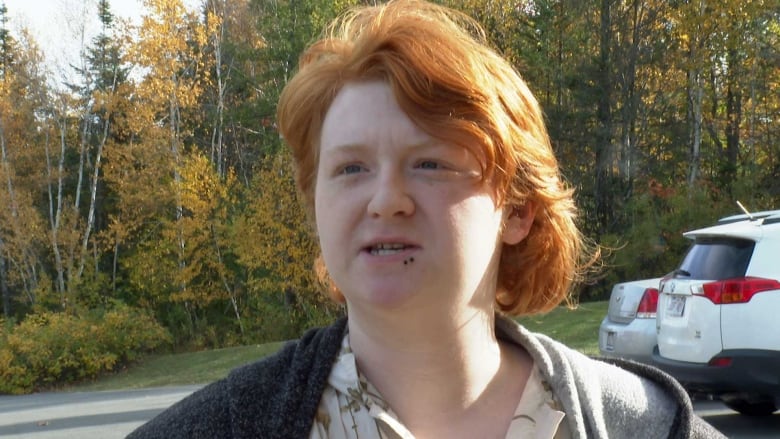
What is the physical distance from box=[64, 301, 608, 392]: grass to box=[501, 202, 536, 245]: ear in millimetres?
11569

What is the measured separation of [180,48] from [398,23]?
3293 cm

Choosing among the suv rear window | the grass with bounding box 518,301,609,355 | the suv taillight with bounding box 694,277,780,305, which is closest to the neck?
the suv taillight with bounding box 694,277,780,305

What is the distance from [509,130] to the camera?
1.69 m

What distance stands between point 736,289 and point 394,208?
6.64 meters

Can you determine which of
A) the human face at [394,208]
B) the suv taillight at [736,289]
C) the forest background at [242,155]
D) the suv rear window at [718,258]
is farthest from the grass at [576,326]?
the human face at [394,208]

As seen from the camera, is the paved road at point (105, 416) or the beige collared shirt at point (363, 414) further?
the paved road at point (105, 416)

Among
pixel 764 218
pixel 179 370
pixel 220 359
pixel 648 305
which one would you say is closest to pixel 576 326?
pixel 648 305

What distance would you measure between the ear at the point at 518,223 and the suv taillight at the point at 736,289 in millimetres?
6184


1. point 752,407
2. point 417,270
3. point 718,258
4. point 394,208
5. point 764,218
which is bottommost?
point 752,407

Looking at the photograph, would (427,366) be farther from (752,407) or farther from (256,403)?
(752,407)

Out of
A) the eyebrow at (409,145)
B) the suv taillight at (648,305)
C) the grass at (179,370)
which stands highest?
the eyebrow at (409,145)

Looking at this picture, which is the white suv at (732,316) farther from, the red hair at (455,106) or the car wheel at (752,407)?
the red hair at (455,106)

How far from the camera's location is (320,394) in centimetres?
157

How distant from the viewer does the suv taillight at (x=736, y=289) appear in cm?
746
